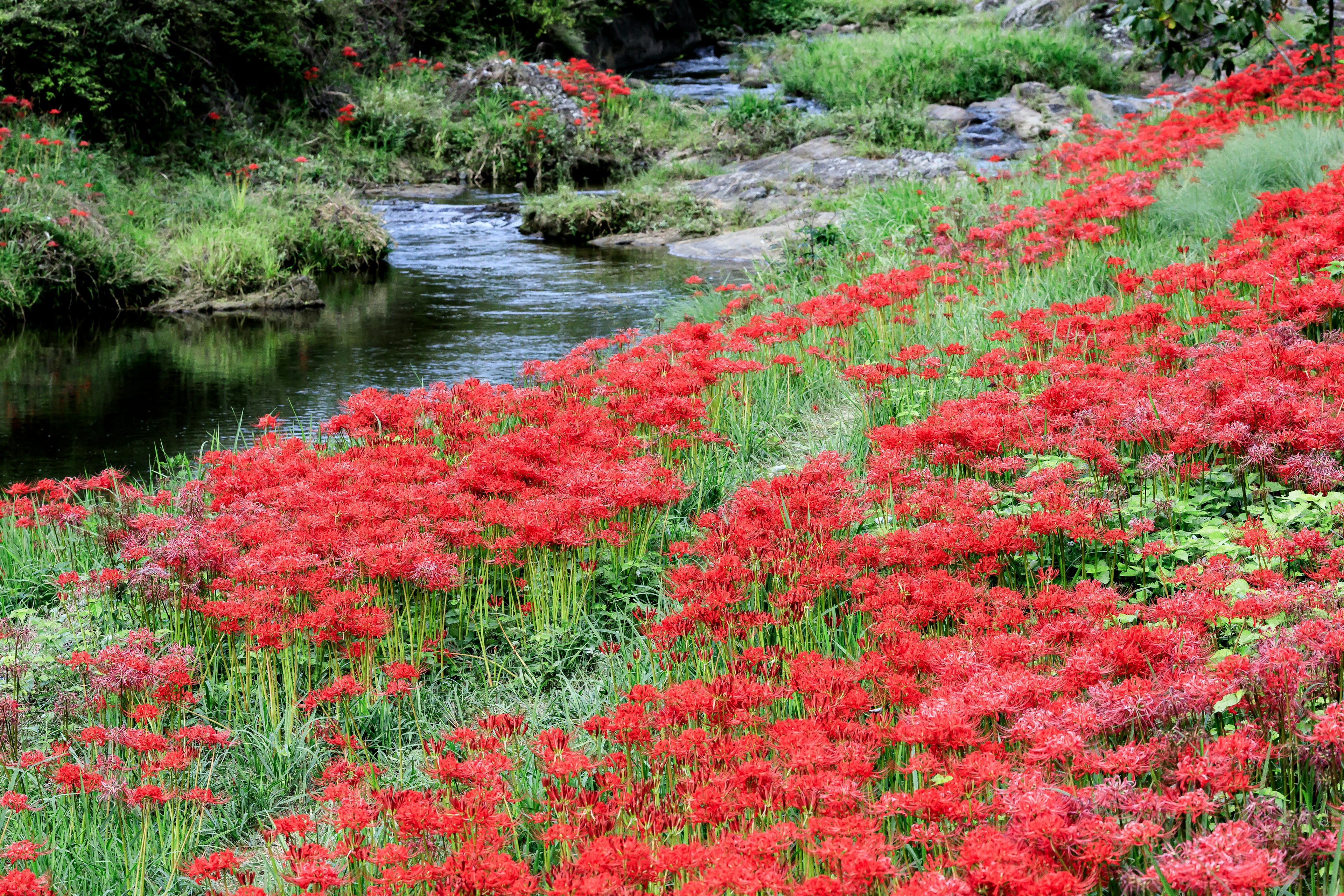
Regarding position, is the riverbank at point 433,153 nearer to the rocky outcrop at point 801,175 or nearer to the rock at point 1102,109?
the rocky outcrop at point 801,175

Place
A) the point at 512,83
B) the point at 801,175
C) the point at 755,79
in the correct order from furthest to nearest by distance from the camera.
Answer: the point at 755,79, the point at 512,83, the point at 801,175

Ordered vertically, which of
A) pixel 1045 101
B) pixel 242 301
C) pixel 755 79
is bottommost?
pixel 242 301

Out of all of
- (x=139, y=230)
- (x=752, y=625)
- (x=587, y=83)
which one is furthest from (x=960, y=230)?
(x=587, y=83)

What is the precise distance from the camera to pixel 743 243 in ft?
43.9

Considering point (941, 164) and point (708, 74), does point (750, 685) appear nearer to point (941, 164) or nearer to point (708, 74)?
point (941, 164)

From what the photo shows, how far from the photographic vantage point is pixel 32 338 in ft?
34.1

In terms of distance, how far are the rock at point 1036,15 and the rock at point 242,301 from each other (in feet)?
64.4

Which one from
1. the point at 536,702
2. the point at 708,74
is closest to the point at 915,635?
the point at 536,702

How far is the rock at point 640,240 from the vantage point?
14.6 metres

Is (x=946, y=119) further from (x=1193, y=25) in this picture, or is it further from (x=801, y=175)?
(x=1193, y=25)

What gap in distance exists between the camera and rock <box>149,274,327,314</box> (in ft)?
37.6

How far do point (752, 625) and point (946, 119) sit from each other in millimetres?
16396

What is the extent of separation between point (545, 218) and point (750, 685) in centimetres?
1317

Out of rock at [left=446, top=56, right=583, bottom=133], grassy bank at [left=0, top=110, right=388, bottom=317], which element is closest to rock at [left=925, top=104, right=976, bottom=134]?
rock at [left=446, top=56, right=583, bottom=133]
